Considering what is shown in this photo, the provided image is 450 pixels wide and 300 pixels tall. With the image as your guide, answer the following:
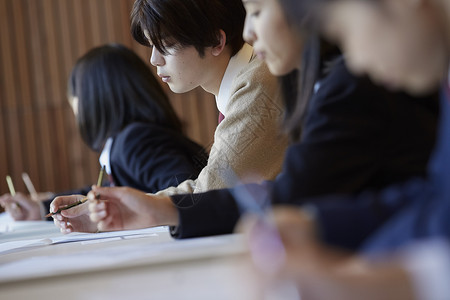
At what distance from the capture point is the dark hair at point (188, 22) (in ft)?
4.61

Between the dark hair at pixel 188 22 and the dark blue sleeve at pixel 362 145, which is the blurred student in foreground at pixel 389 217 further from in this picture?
the dark hair at pixel 188 22

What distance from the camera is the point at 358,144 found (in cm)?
79

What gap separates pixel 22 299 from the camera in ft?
1.90

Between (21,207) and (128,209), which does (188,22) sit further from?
(21,207)

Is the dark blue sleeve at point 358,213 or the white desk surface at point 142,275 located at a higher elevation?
the dark blue sleeve at point 358,213

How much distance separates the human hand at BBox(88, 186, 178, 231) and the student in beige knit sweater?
0.17m

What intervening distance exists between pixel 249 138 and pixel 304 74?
0.38m

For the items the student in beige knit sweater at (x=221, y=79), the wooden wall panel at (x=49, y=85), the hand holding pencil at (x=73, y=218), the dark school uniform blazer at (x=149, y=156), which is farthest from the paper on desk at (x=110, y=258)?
the wooden wall panel at (x=49, y=85)

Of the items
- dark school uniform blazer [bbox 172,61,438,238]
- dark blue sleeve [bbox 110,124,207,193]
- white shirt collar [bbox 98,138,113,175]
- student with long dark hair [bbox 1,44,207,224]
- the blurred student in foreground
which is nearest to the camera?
the blurred student in foreground

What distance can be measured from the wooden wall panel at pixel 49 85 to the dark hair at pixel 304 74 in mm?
2912

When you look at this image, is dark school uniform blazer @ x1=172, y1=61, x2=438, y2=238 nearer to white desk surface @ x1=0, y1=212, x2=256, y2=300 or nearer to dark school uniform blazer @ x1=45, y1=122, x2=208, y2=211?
white desk surface @ x1=0, y1=212, x2=256, y2=300

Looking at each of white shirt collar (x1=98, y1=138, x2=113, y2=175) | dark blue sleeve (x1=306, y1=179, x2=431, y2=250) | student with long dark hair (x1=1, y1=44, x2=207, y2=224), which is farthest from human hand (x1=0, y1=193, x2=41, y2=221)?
dark blue sleeve (x1=306, y1=179, x2=431, y2=250)

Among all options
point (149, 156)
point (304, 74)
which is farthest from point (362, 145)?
point (149, 156)

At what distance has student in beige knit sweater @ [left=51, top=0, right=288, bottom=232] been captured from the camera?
1.26m
